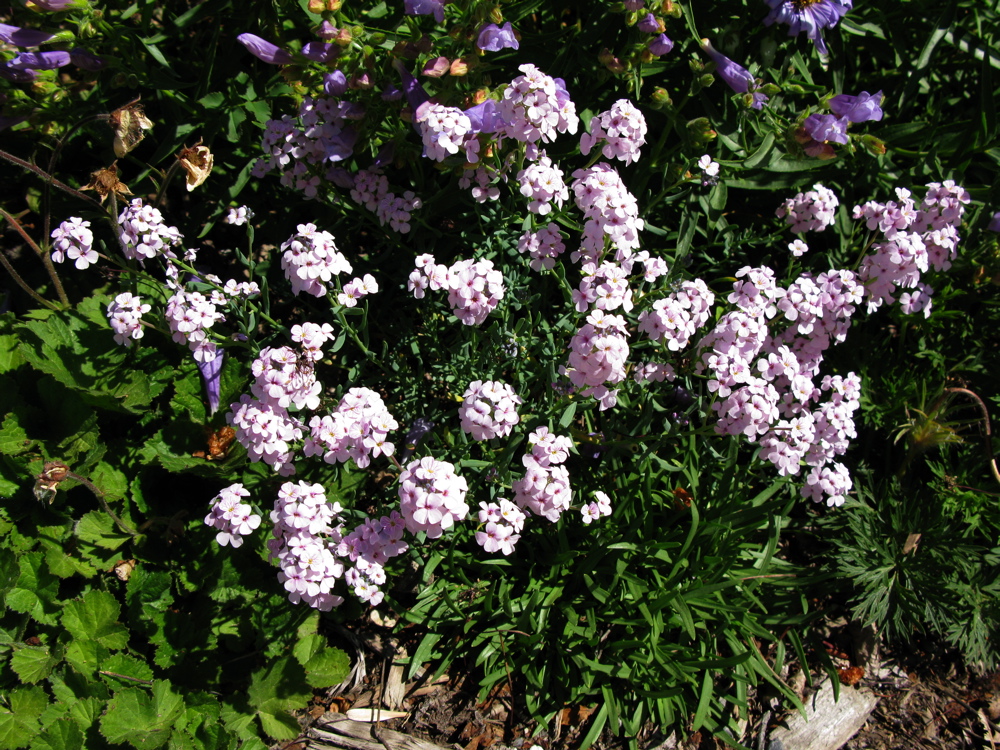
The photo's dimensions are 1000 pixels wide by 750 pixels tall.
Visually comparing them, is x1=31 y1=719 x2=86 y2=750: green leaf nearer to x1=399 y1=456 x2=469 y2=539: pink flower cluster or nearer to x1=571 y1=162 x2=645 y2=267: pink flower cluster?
x1=399 y1=456 x2=469 y2=539: pink flower cluster

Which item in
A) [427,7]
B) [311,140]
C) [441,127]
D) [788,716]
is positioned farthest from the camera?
[788,716]

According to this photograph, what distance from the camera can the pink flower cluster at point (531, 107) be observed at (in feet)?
7.24

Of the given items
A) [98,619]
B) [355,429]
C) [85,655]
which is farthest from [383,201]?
[85,655]

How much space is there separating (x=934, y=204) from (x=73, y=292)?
3.88m

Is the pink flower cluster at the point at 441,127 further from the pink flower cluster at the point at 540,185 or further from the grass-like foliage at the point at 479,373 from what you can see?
the pink flower cluster at the point at 540,185

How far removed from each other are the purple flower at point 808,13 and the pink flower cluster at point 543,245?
54.0 inches

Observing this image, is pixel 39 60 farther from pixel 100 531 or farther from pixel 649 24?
pixel 649 24

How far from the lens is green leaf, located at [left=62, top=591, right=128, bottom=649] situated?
2539 mm

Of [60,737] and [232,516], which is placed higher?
[232,516]

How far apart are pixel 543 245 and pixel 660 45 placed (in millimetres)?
942

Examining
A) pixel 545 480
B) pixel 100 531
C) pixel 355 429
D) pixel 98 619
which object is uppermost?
pixel 355 429

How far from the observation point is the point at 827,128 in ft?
8.93

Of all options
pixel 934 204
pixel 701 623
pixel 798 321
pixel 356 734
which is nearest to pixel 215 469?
pixel 356 734

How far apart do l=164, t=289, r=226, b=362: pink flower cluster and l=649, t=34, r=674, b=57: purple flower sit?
1.86 metres
